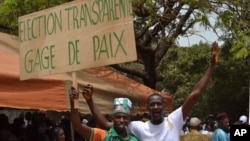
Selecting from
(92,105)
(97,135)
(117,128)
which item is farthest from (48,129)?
(117,128)

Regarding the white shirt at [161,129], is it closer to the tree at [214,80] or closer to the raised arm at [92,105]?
the raised arm at [92,105]

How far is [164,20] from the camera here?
404 inches

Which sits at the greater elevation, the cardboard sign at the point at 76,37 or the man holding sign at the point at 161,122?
the cardboard sign at the point at 76,37

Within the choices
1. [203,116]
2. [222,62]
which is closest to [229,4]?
[222,62]

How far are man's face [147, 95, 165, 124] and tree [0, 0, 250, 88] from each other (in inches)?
165

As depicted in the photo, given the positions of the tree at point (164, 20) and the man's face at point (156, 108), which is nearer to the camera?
the man's face at point (156, 108)

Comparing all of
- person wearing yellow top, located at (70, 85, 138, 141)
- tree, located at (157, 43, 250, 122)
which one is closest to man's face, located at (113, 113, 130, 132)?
person wearing yellow top, located at (70, 85, 138, 141)

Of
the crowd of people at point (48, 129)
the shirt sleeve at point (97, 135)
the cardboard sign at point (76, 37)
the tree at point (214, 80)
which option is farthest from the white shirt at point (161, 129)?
the tree at point (214, 80)

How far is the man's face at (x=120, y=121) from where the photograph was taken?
12.5 feet

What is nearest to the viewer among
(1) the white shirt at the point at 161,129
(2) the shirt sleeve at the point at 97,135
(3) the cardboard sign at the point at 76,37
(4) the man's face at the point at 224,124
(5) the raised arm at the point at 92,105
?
(1) the white shirt at the point at 161,129

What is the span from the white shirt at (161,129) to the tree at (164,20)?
13.7ft

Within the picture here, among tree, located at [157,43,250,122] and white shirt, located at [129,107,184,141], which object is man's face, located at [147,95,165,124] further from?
tree, located at [157,43,250,122]

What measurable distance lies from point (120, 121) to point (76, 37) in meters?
1.06

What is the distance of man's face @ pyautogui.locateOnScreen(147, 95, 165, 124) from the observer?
3855mm
